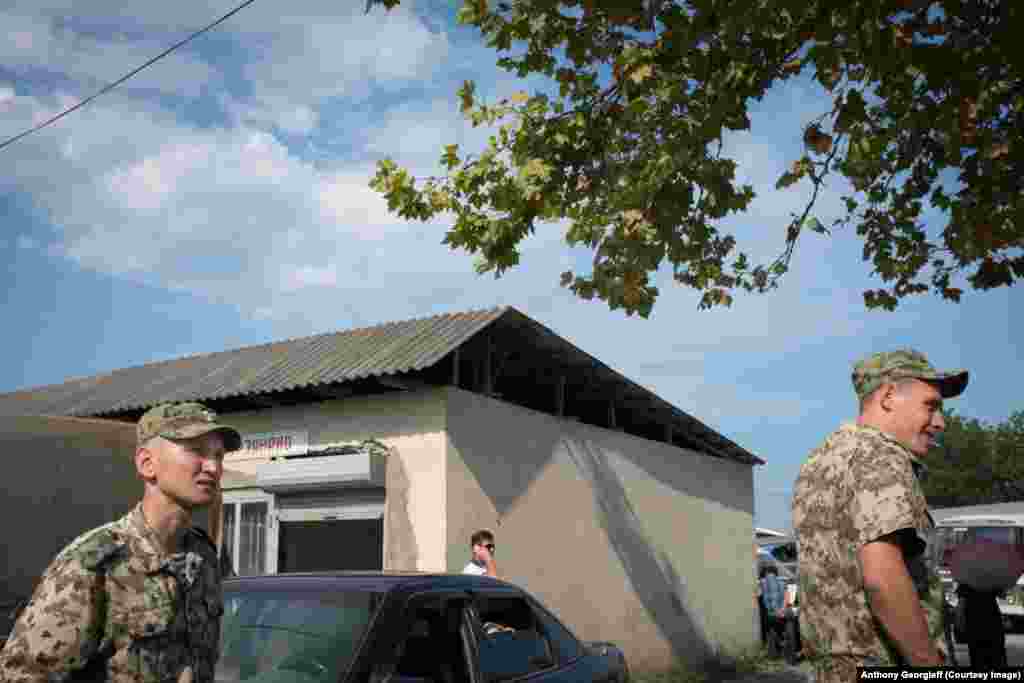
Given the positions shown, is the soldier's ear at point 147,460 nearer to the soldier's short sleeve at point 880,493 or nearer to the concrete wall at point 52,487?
the soldier's short sleeve at point 880,493

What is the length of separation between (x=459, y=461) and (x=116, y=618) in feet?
25.9

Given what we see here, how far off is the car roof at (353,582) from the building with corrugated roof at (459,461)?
5.01m

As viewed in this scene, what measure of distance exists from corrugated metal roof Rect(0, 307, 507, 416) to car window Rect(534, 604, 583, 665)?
4492 mm

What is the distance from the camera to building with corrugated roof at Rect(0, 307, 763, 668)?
10227 millimetres

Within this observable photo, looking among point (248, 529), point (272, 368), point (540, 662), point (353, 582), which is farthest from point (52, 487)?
point (272, 368)

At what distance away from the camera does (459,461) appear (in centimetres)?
1022

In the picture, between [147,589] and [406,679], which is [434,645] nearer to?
[406,679]

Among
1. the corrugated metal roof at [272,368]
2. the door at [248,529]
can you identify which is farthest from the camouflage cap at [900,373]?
the door at [248,529]

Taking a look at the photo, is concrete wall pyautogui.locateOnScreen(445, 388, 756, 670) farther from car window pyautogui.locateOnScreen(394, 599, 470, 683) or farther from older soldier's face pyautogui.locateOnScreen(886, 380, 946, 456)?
older soldier's face pyautogui.locateOnScreen(886, 380, 946, 456)

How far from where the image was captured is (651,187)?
7492 millimetres

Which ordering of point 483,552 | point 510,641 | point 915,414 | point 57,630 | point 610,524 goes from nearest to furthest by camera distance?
point 57,630
point 915,414
point 510,641
point 483,552
point 610,524

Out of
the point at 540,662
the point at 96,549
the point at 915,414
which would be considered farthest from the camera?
the point at 540,662

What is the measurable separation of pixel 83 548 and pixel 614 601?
11174mm

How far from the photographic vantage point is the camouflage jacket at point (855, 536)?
2766 millimetres
